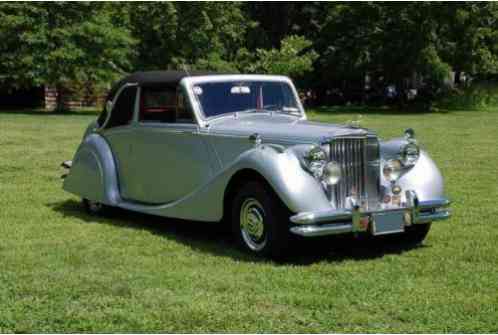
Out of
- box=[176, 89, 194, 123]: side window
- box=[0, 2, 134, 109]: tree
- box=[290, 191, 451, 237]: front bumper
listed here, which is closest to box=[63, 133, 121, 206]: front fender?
box=[176, 89, 194, 123]: side window

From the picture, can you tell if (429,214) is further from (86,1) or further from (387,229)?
(86,1)

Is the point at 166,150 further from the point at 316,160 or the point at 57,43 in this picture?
the point at 57,43

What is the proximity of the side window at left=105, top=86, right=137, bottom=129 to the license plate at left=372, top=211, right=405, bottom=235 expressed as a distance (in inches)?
133

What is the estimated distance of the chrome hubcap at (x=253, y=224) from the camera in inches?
260

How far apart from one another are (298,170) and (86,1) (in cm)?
2832

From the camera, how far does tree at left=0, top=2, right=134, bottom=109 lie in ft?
103

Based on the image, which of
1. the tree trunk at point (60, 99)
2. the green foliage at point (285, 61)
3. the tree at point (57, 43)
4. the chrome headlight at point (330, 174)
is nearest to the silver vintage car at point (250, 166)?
the chrome headlight at point (330, 174)

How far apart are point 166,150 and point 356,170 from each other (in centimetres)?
220

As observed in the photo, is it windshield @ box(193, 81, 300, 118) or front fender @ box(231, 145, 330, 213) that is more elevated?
windshield @ box(193, 81, 300, 118)

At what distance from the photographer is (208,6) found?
125ft

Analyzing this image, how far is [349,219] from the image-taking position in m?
6.36

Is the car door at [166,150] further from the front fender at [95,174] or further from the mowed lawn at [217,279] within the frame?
the mowed lawn at [217,279]

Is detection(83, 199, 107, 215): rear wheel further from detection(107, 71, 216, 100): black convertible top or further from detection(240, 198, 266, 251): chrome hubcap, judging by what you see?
detection(240, 198, 266, 251): chrome hubcap

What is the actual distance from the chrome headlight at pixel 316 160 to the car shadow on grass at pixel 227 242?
644 mm
